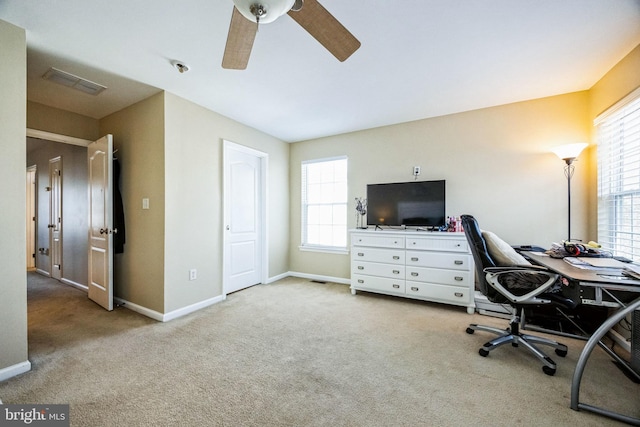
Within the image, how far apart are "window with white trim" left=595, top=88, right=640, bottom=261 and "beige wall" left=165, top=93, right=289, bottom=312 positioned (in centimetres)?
406

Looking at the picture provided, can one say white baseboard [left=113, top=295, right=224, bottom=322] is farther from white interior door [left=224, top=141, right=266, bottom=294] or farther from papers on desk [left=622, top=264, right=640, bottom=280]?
papers on desk [left=622, top=264, right=640, bottom=280]

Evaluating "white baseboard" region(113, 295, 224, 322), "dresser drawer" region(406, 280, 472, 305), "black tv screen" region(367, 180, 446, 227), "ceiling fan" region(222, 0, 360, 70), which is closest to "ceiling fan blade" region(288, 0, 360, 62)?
"ceiling fan" region(222, 0, 360, 70)

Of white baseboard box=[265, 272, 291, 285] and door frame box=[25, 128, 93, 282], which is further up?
door frame box=[25, 128, 93, 282]

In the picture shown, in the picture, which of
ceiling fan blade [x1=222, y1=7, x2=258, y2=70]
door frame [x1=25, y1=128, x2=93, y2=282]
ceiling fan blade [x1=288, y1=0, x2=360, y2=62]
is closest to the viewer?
ceiling fan blade [x1=288, y1=0, x2=360, y2=62]

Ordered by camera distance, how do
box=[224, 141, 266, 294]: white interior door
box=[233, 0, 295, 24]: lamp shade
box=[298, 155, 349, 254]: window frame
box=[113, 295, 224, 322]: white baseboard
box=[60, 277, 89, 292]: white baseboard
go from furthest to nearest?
box=[298, 155, 349, 254]: window frame, box=[60, 277, 89, 292]: white baseboard, box=[224, 141, 266, 294]: white interior door, box=[113, 295, 224, 322]: white baseboard, box=[233, 0, 295, 24]: lamp shade

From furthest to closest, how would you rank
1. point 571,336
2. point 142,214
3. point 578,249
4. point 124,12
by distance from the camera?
point 142,214 < point 571,336 < point 578,249 < point 124,12

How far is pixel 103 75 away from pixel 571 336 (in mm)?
4988

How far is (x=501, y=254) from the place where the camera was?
6.91 ft

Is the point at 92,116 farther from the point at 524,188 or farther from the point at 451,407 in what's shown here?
the point at 524,188

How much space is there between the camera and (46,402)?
1.54 m

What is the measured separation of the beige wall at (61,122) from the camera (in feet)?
9.55

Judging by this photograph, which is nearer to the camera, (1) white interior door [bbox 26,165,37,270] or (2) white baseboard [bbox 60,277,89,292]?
(2) white baseboard [bbox 60,277,89,292]

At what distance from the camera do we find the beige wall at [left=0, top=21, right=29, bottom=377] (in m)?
1.77

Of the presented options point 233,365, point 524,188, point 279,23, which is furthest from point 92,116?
point 524,188
